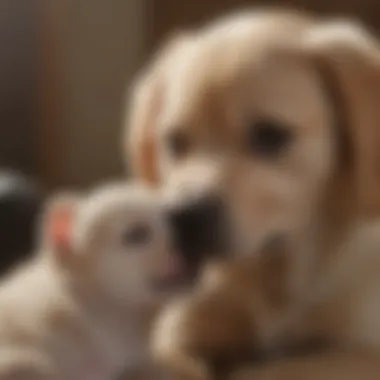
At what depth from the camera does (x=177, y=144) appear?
34.9 inches

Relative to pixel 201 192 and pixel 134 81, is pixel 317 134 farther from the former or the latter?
pixel 134 81

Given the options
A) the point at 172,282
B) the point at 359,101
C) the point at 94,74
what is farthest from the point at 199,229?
the point at 94,74

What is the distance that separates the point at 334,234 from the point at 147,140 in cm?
21

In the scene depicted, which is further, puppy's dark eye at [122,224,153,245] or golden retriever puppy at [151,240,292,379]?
golden retriever puppy at [151,240,292,379]

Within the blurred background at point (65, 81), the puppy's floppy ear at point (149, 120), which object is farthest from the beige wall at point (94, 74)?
the puppy's floppy ear at point (149, 120)

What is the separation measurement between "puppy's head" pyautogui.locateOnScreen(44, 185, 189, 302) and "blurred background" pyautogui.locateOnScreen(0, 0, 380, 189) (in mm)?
652

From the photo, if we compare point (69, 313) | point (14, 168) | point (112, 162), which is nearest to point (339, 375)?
point (69, 313)

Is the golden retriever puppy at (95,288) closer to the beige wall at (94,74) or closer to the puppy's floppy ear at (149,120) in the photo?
the puppy's floppy ear at (149,120)

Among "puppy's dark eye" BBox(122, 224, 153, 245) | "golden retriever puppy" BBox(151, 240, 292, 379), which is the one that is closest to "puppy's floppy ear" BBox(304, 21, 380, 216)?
"golden retriever puppy" BBox(151, 240, 292, 379)

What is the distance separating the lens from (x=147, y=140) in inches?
37.7

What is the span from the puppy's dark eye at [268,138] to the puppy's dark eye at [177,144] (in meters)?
0.06

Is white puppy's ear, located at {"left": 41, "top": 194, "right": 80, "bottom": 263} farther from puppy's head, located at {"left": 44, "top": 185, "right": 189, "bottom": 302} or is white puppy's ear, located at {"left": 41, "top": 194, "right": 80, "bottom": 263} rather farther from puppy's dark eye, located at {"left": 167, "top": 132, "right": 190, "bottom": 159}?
puppy's dark eye, located at {"left": 167, "top": 132, "right": 190, "bottom": 159}

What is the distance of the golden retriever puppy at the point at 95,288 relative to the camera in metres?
0.74

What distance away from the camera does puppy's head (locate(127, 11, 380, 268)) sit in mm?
821
